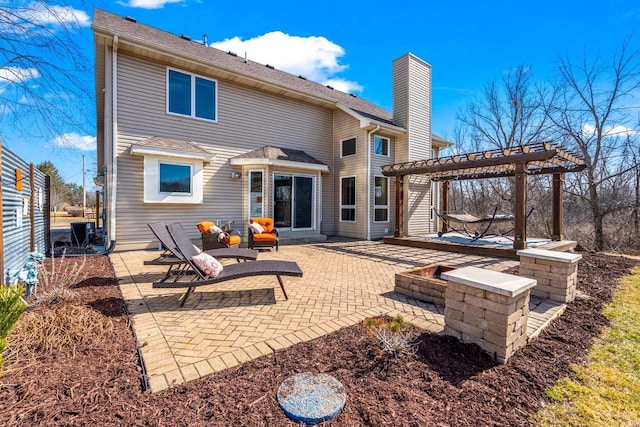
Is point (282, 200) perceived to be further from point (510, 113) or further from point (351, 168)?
point (510, 113)

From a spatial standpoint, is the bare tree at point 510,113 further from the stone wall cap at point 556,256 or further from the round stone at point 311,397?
the round stone at point 311,397

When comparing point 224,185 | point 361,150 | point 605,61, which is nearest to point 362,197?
point 361,150

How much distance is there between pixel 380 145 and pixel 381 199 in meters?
2.24

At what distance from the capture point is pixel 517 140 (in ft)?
51.8

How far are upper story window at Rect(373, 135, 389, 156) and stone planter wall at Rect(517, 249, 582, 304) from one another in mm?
7724

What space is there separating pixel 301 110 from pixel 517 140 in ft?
42.3

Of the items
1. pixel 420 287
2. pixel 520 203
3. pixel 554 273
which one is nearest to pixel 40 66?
pixel 420 287

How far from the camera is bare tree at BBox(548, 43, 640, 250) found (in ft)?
37.4

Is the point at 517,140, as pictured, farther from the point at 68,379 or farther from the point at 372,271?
the point at 68,379

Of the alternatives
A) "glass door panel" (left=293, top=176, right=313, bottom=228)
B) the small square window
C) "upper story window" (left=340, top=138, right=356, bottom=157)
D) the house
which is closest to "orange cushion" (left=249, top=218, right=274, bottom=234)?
the house

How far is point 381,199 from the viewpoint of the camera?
448 inches

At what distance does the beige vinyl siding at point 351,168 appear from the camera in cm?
1081

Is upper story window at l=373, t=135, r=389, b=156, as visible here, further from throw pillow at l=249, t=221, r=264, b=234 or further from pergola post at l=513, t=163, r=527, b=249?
throw pillow at l=249, t=221, r=264, b=234

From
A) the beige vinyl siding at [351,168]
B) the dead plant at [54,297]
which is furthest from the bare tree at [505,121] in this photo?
the dead plant at [54,297]
